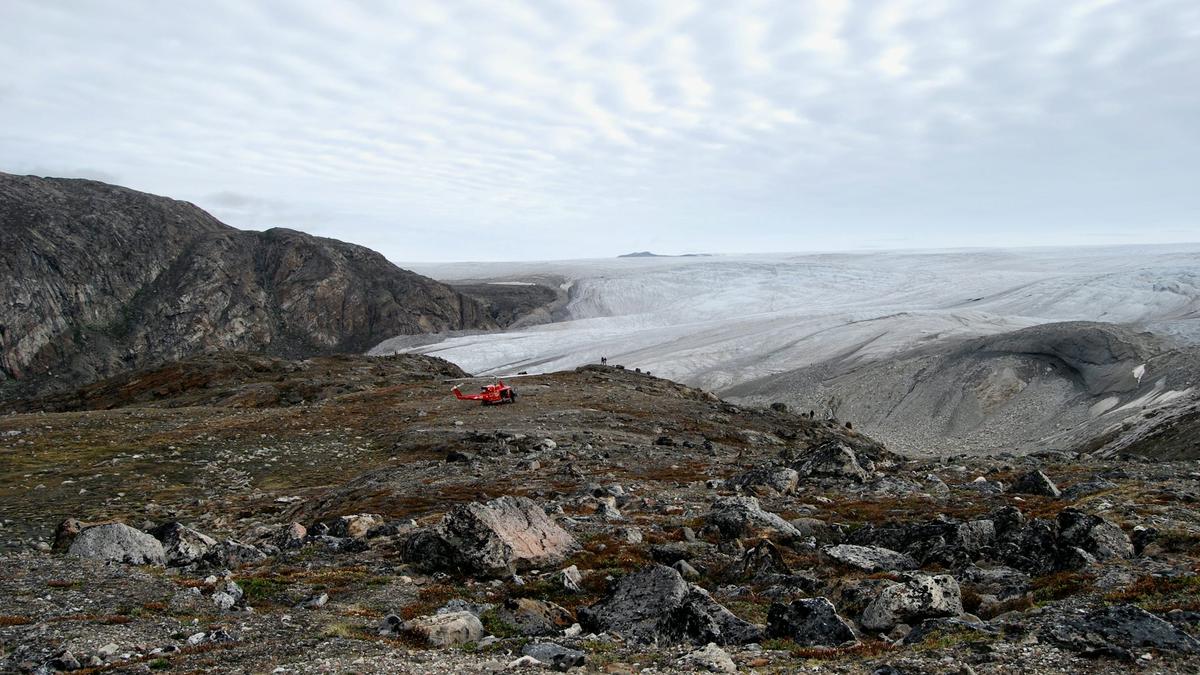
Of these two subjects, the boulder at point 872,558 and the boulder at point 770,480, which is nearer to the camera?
the boulder at point 872,558

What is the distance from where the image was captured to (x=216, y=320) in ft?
491

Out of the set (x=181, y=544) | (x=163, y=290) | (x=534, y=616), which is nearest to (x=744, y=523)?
(x=534, y=616)

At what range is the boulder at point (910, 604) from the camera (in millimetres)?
11680

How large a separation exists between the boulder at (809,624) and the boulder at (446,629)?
170 inches

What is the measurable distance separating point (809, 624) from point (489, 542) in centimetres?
697

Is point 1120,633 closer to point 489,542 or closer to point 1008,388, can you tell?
point 489,542

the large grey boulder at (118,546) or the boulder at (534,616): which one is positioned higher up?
the boulder at (534,616)

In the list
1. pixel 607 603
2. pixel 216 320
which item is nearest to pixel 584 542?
pixel 607 603

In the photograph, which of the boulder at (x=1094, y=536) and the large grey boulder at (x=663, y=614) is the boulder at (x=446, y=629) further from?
the boulder at (x=1094, y=536)

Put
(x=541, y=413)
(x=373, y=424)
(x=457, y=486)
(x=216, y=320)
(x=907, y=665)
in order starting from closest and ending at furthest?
1. (x=907, y=665)
2. (x=457, y=486)
3. (x=373, y=424)
4. (x=541, y=413)
5. (x=216, y=320)

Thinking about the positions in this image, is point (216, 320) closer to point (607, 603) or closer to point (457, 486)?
→ point (457, 486)

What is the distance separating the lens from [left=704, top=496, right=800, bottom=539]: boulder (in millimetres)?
18391

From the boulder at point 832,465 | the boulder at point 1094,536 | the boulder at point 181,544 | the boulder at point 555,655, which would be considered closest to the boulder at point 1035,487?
the boulder at point 832,465

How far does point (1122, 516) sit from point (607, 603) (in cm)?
1299
